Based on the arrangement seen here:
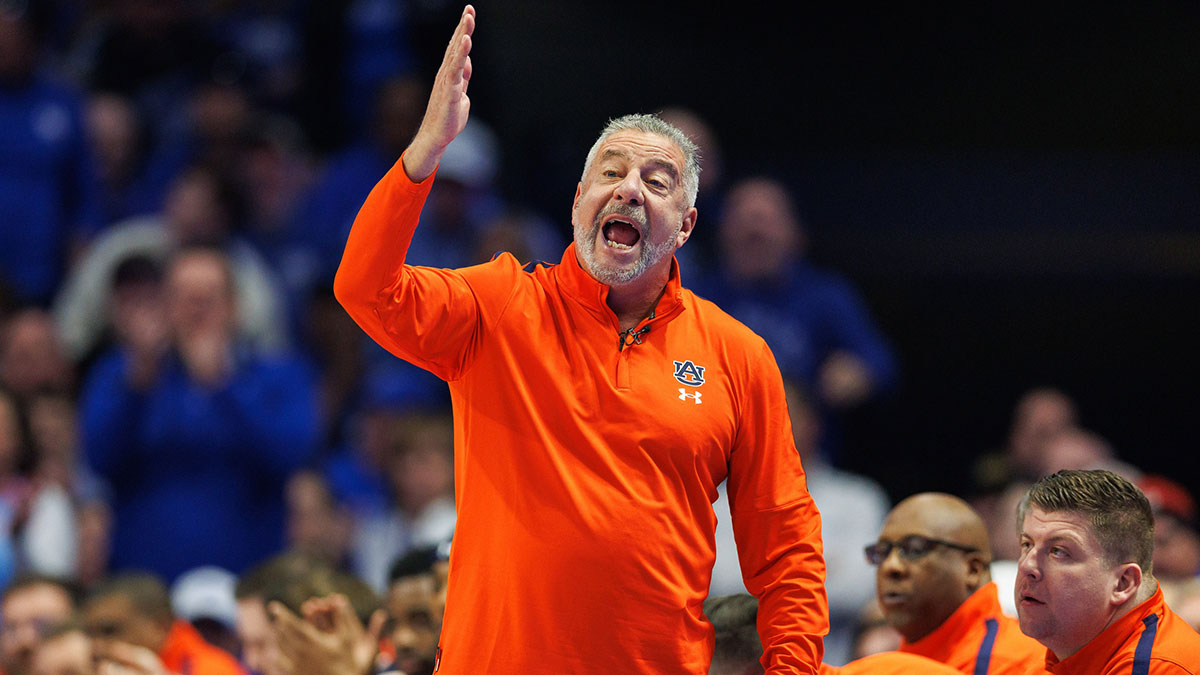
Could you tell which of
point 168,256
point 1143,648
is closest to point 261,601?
point 1143,648

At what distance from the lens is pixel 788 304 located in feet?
27.3

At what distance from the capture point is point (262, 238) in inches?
363

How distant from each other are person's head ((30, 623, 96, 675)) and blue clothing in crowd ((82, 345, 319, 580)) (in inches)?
62.0

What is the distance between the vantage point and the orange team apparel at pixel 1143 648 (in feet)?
11.7

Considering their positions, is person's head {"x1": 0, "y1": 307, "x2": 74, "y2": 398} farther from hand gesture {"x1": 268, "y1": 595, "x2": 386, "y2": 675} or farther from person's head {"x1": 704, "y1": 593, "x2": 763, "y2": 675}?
person's head {"x1": 704, "y1": 593, "x2": 763, "y2": 675}

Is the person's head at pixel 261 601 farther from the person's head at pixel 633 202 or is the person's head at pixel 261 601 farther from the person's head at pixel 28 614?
the person's head at pixel 633 202

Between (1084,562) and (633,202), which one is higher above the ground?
(633,202)

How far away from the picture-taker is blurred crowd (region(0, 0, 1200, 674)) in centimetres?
697

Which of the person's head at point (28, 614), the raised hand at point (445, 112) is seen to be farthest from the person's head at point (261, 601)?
the raised hand at point (445, 112)

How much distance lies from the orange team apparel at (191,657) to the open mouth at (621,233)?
286 centimetres

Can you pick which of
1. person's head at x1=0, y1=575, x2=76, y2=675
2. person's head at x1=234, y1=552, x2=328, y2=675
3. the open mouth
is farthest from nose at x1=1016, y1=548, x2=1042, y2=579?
person's head at x1=0, y1=575, x2=76, y2=675

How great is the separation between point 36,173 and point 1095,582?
6918mm

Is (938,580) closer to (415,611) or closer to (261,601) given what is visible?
(415,611)

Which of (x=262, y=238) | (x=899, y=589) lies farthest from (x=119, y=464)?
(x=899, y=589)
